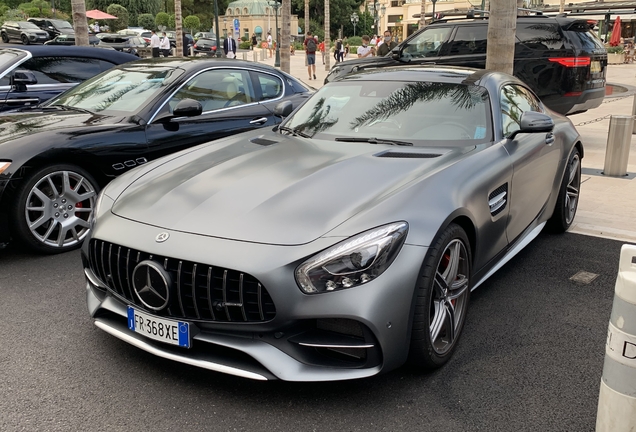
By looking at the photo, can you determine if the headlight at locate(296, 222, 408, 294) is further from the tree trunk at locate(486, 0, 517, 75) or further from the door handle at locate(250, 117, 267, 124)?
the tree trunk at locate(486, 0, 517, 75)

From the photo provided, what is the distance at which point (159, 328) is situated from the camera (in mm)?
2967

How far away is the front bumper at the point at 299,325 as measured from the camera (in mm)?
2744

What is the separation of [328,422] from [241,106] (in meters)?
4.27

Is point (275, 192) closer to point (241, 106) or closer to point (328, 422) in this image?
point (328, 422)

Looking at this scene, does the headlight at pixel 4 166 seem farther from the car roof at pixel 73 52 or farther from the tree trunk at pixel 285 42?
the tree trunk at pixel 285 42

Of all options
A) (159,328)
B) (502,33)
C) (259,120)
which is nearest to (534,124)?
(159,328)

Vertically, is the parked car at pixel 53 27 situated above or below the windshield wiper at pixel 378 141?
above

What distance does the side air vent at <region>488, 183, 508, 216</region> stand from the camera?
3758 mm

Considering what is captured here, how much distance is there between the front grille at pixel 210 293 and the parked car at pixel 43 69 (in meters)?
5.12

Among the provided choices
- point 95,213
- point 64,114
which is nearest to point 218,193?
point 95,213

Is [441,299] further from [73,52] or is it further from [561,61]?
[561,61]

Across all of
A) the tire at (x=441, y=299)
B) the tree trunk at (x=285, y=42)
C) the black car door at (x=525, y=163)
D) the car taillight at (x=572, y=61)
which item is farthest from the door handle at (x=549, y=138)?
the tree trunk at (x=285, y=42)

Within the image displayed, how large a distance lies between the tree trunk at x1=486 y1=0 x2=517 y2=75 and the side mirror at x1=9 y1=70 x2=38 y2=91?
19.3 feet

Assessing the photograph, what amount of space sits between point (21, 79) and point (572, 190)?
5.90 metres
